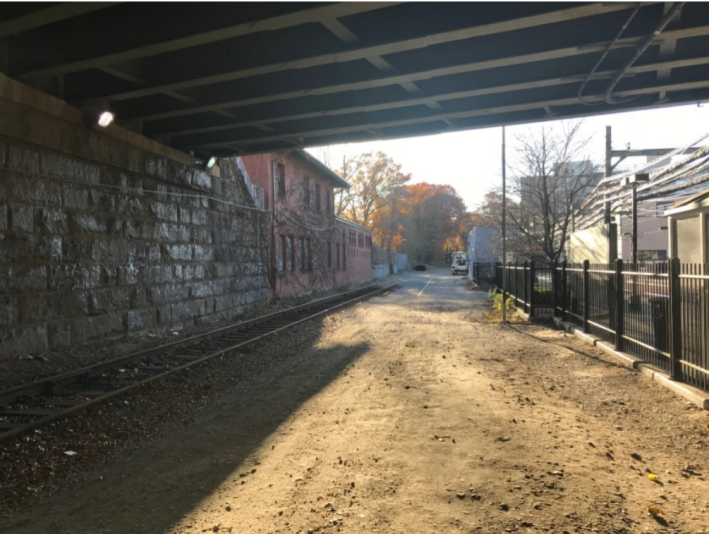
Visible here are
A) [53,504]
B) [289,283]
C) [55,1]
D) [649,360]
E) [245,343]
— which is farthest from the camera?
[289,283]

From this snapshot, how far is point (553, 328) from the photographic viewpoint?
495 inches

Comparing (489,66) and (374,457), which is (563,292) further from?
(374,457)

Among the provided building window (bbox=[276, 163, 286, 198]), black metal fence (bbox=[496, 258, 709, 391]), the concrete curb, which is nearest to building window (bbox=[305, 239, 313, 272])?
building window (bbox=[276, 163, 286, 198])

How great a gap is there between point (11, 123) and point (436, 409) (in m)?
7.59

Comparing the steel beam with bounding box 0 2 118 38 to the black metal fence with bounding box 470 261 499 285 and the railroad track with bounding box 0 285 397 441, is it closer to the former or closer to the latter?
the railroad track with bounding box 0 285 397 441

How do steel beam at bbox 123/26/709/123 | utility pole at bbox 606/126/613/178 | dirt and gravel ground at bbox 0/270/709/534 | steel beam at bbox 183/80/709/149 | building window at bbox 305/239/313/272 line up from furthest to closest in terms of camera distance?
building window at bbox 305/239/313/272, utility pole at bbox 606/126/613/178, steel beam at bbox 183/80/709/149, steel beam at bbox 123/26/709/123, dirt and gravel ground at bbox 0/270/709/534

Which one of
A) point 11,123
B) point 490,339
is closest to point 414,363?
point 490,339

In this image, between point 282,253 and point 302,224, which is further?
point 302,224

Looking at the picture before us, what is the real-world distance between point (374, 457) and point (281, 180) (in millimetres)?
19550

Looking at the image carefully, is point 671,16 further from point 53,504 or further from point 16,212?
point 16,212

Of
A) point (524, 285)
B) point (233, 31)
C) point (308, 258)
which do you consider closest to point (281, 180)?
point (308, 258)

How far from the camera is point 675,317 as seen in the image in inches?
241

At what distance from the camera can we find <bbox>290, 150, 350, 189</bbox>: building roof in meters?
23.9

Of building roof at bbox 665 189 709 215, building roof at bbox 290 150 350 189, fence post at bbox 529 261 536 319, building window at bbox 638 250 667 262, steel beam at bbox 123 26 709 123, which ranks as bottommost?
fence post at bbox 529 261 536 319
